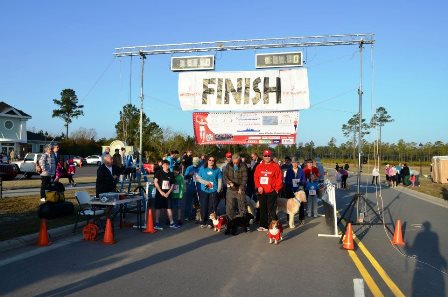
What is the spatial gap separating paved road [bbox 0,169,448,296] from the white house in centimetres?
4967

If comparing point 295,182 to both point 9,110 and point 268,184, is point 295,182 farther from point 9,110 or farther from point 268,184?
point 9,110

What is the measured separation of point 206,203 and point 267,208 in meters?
1.77

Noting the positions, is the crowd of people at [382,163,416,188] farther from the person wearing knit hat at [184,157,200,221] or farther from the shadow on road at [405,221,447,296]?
the person wearing knit hat at [184,157,200,221]

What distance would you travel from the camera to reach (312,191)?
535 inches

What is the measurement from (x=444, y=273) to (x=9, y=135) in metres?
56.4

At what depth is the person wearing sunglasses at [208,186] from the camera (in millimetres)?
11512

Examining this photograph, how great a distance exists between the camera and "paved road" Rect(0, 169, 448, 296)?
585 centimetres

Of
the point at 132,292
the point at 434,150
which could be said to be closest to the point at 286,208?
the point at 132,292

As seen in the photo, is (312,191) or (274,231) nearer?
(274,231)

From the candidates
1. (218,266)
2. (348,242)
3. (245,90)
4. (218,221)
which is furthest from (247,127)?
(218,266)

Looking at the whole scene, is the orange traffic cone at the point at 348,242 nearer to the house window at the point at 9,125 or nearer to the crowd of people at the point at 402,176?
the crowd of people at the point at 402,176

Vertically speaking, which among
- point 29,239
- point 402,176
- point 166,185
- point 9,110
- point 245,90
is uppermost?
point 9,110

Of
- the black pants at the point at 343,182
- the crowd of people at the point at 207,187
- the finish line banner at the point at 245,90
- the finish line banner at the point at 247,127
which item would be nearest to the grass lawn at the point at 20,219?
the crowd of people at the point at 207,187

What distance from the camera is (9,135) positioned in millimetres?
54062
